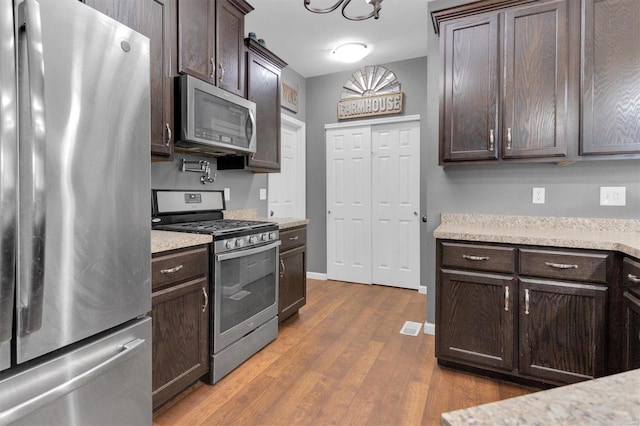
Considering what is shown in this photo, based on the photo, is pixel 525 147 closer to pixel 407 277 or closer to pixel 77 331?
pixel 407 277

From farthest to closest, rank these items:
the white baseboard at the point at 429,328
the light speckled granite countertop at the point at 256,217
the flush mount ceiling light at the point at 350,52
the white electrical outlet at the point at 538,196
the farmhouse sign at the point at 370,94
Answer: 1. the farmhouse sign at the point at 370,94
2. the flush mount ceiling light at the point at 350,52
3. the light speckled granite countertop at the point at 256,217
4. the white baseboard at the point at 429,328
5. the white electrical outlet at the point at 538,196

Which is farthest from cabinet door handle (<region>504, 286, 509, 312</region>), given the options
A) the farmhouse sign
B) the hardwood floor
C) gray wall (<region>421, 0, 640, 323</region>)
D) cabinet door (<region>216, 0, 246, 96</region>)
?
the farmhouse sign

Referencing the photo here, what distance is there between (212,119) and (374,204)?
2.40 metres

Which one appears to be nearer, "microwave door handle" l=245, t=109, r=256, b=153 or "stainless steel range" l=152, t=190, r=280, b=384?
"stainless steel range" l=152, t=190, r=280, b=384

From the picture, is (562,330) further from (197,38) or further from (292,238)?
(197,38)

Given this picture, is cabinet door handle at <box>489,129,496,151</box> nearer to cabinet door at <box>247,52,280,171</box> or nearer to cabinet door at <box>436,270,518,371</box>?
cabinet door at <box>436,270,518,371</box>

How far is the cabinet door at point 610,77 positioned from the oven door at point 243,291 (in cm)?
216

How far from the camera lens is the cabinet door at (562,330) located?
1826 mm

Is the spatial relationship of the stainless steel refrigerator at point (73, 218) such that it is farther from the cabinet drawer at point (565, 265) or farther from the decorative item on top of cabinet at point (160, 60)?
the cabinet drawer at point (565, 265)

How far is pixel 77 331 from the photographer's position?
111 cm

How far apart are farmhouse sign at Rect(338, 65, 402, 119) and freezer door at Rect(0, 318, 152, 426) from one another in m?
3.46

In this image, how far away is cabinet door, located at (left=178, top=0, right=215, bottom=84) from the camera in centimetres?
217

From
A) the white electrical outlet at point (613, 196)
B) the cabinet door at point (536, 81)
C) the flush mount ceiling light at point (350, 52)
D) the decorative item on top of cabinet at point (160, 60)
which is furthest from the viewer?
the flush mount ceiling light at point (350, 52)

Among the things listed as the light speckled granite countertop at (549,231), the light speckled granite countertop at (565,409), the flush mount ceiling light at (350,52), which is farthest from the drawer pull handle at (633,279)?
the flush mount ceiling light at (350,52)
